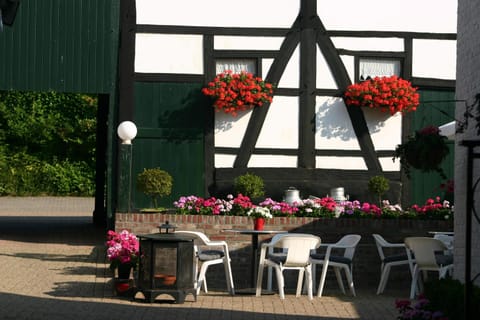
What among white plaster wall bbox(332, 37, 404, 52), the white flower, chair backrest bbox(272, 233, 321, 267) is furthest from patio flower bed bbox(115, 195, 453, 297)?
white plaster wall bbox(332, 37, 404, 52)

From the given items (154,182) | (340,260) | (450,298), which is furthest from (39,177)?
(450,298)

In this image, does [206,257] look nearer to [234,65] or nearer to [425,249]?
[425,249]

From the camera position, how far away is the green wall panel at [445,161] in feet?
54.9

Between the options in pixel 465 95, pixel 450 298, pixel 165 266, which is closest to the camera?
pixel 450 298

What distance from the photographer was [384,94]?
1620cm

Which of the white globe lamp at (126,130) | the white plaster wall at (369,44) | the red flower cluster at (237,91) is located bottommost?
the white globe lamp at (126,130)

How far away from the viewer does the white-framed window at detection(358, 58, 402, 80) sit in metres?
16.6

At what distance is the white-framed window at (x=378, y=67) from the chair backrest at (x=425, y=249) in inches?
192

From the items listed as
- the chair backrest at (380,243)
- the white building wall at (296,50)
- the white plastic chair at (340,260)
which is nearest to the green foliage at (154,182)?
the white building wall at (296,50)

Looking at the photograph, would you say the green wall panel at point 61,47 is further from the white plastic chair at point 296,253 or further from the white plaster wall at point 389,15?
the white plastic chair at point 296,253

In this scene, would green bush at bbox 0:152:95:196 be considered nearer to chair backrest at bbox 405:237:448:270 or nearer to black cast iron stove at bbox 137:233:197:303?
black cast iron stove at bbox 137:233:197:303

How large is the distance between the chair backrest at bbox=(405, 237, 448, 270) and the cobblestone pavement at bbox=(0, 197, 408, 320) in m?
0.61

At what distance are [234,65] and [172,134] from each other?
1.41 meters

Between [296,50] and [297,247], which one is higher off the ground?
[296,50]
